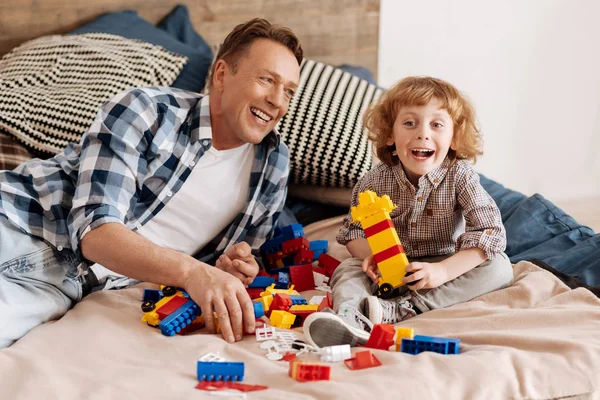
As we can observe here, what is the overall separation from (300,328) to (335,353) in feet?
0.64

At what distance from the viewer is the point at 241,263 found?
153 centimetres

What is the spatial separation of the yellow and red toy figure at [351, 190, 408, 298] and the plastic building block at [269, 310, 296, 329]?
0.22m

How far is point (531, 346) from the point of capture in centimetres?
126

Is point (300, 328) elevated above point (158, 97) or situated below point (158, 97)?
below

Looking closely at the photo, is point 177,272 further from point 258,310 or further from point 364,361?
point 364,361

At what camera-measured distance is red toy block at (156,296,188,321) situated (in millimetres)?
1384

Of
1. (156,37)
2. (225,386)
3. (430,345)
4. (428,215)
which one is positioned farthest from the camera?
(156,37)

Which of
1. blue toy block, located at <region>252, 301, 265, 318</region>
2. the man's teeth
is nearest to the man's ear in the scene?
the man's teeth

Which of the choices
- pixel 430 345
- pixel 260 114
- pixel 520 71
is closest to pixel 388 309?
pixel 430 345

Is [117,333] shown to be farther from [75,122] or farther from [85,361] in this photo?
[75,122]

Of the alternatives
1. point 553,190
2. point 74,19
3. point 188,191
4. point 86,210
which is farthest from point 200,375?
point 553,190

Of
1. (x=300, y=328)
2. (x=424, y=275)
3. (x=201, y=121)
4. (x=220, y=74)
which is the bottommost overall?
(x=300, y=328)

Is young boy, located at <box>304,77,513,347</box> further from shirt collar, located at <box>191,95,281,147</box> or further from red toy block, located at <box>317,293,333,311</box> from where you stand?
shirt collar, located at <box>191,95,281,147</box>

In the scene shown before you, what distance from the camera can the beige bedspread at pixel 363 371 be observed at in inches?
44.4
